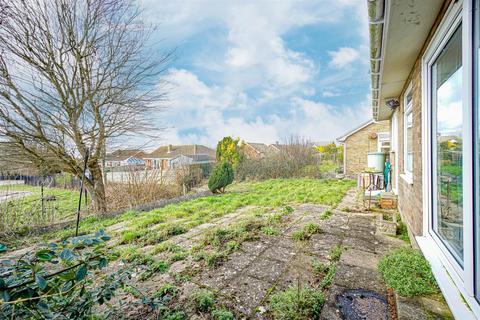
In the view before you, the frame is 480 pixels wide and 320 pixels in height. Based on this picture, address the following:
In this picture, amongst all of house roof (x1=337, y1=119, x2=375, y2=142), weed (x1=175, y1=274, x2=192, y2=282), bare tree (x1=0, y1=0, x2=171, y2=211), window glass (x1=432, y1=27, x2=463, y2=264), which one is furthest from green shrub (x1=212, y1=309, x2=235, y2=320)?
house roof (x1=337, y1=119, x2=375, y2=142)

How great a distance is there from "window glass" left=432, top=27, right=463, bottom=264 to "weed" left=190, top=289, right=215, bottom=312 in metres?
2.00

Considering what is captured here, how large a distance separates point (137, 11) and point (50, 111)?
3.64m

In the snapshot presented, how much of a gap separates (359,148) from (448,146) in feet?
44.8

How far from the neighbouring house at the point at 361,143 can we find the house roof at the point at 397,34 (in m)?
11.3

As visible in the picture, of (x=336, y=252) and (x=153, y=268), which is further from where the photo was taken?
(x=336, y=252)

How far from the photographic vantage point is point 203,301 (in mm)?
2016

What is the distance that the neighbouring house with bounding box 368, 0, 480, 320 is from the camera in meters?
1.42

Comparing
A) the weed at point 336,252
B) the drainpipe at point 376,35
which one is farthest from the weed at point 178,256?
the drainpipe at point 376,35

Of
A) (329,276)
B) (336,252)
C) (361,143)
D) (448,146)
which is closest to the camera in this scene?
(448,146)

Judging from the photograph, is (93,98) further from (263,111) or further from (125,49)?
(263,111)

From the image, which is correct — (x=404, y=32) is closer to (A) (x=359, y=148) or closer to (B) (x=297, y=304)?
(B) (x=297, y=304)

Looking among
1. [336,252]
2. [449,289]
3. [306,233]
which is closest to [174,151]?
[306,233]

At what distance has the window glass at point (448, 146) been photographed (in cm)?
172

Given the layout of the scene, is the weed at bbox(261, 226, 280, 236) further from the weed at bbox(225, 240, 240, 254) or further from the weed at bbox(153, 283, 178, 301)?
the weed at bbox(153, 283, 178, 301)
